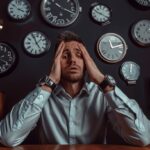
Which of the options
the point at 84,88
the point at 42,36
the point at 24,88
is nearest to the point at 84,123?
the point at 84,88

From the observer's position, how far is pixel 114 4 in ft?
12.8

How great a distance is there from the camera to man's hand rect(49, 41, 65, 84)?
2254 mm

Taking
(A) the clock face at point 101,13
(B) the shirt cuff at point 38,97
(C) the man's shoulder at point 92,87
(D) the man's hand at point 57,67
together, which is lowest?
(C) the man's shoulder at point 92,87

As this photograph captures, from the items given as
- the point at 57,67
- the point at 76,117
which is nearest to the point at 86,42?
the point at 57,67

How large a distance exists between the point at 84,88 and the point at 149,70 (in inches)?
66.0

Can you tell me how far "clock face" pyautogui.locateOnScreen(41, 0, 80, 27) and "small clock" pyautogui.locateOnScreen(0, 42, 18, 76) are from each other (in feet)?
1.78

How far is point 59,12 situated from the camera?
12.3ft

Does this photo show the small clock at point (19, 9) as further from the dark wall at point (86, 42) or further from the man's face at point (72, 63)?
the man's face at point (72, 63)

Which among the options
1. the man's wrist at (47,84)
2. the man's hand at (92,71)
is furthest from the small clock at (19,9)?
the man's wrist at (47,84)

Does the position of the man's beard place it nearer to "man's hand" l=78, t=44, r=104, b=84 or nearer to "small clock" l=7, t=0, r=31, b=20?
"man's hand" l=78, t=44, r=104, b=84

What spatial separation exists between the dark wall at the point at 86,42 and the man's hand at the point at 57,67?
1.28 meters

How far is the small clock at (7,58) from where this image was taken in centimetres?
358

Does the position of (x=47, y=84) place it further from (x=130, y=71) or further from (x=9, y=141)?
(x=130, y=71)

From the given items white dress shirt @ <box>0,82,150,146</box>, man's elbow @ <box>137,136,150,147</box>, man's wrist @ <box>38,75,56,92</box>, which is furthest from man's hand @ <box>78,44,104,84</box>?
man's elbow @ <box>137,136,150,147</box>
